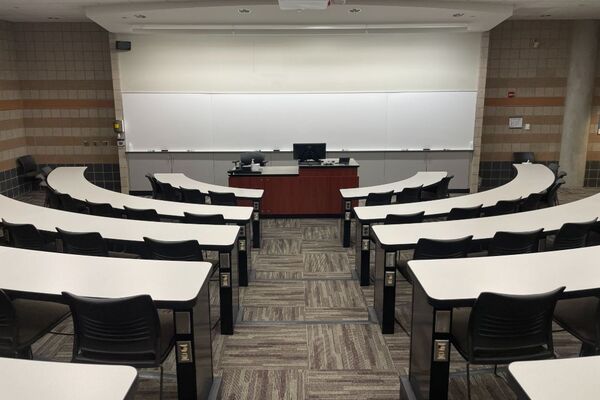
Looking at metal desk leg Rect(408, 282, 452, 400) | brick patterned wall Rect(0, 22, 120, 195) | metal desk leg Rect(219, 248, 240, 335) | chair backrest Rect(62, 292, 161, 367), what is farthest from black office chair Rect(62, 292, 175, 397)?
brick patterned wall Rect(0, 22, 120, 195)

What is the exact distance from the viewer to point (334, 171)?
7840 mm

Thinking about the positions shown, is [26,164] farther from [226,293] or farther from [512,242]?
[512,242]

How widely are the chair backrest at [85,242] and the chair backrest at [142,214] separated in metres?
0.87

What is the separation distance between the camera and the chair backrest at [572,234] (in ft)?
13.1

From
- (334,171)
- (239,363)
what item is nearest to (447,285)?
(239,363)

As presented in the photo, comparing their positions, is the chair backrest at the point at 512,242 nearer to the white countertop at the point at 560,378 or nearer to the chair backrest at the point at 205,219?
the white countertop at the point at 560,378

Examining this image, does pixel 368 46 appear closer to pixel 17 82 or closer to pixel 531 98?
pixel 531 98

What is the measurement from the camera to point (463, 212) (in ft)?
15.9

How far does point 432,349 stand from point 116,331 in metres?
1.74

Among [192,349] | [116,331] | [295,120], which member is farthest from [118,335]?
[295,120]

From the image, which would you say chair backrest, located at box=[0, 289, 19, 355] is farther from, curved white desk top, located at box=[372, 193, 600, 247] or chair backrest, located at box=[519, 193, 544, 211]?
chair backrest, located at box=[519, 193, 544, 211]

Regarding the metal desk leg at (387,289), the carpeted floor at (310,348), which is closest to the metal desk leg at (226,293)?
the carpeted floor at (310,348)

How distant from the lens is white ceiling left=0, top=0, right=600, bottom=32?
7.24 meters

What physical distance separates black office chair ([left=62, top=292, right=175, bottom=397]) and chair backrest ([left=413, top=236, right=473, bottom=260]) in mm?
2004
